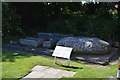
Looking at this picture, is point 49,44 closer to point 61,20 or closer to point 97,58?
point 97,58

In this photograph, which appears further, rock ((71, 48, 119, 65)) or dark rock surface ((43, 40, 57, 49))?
dark rock surface ((43, 40, 57, 49))

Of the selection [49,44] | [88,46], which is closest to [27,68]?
[49,44]

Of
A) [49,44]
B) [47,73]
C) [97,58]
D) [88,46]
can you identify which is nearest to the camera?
[47,73]

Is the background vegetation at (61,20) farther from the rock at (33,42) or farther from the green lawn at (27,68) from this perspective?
the green lawn at (27,68)

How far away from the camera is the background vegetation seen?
951 cm

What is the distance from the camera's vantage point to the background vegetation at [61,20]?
31.2 ft

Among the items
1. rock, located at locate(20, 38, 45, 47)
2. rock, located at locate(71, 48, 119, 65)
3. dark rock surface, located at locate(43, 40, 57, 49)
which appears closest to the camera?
rock, located at locate(71, 48, 119, 65)

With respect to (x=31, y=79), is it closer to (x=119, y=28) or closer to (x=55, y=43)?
(x=55, y=43)

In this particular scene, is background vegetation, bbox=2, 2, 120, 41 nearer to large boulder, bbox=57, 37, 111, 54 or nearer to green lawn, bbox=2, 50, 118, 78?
large boulder, bbox=57, 37, 111, 54

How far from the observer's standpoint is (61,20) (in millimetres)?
11711

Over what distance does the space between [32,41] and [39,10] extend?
4.72 m

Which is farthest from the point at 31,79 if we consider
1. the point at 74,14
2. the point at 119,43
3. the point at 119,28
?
the point at 74,14

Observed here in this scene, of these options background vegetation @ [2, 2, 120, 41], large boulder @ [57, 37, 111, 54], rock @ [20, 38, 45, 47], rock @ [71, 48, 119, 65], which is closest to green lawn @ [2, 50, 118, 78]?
rock @ [71, 48, 119, 65]

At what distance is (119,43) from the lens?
28.6 ft
